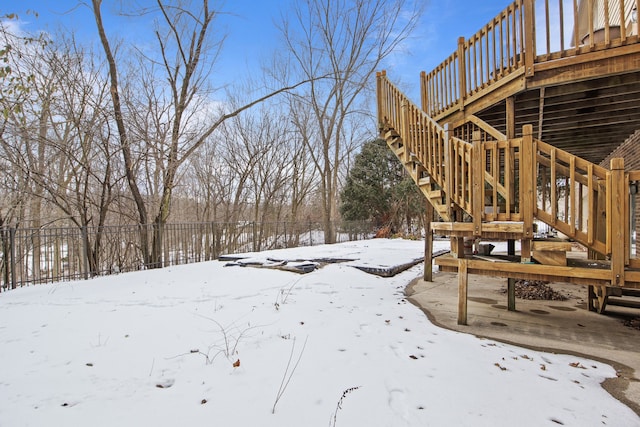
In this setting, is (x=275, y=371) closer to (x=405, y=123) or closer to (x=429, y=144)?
(x=429, y=144)

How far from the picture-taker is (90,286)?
225 inches

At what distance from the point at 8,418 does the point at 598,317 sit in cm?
528

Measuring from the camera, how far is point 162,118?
9383mm

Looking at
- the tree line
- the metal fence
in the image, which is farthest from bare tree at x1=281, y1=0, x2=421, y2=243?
the metal fence

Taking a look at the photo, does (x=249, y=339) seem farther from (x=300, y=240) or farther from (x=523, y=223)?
(x=300, y=240)

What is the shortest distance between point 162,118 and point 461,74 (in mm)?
7712

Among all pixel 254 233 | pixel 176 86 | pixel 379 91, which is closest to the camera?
pixel 379 91

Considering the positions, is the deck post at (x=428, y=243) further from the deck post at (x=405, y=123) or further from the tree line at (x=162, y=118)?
the tree line at (x=162, y=118)

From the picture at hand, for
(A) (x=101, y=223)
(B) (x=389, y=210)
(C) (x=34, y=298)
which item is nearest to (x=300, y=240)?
(B) (x=389, y=210)

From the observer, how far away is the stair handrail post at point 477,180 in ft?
11.4

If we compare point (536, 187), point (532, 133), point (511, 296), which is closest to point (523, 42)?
point (532, 133)

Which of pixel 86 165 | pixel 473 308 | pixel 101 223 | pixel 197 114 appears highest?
pixel 197 114

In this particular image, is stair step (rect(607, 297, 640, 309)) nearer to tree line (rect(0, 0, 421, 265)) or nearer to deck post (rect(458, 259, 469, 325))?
deck post (rect(458, 259, 469, 325))

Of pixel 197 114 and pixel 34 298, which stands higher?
pixel 197 114
